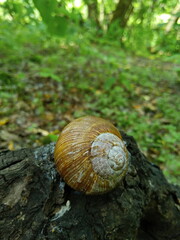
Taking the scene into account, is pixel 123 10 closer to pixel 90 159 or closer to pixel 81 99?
pixel 81 99

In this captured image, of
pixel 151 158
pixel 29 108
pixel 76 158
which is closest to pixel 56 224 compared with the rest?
pixel 76 158

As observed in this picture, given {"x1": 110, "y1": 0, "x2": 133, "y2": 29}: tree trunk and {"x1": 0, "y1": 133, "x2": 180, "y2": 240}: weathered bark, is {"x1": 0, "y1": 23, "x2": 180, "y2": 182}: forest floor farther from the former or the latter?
{"x1": 110, "y1": 0, "x2": 133, "y2": 29}: tree trunk

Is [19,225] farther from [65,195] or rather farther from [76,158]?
[76,158]

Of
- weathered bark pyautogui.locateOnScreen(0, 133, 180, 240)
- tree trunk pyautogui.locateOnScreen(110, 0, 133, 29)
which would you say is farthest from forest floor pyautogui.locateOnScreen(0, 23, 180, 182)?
tree trunk pyautogui.locateOnScreen(110, 0, 133, 29)

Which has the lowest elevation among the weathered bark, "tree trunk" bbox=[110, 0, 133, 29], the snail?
the weathered bark

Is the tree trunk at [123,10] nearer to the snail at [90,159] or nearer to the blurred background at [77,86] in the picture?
the blurred background at [77,86]
